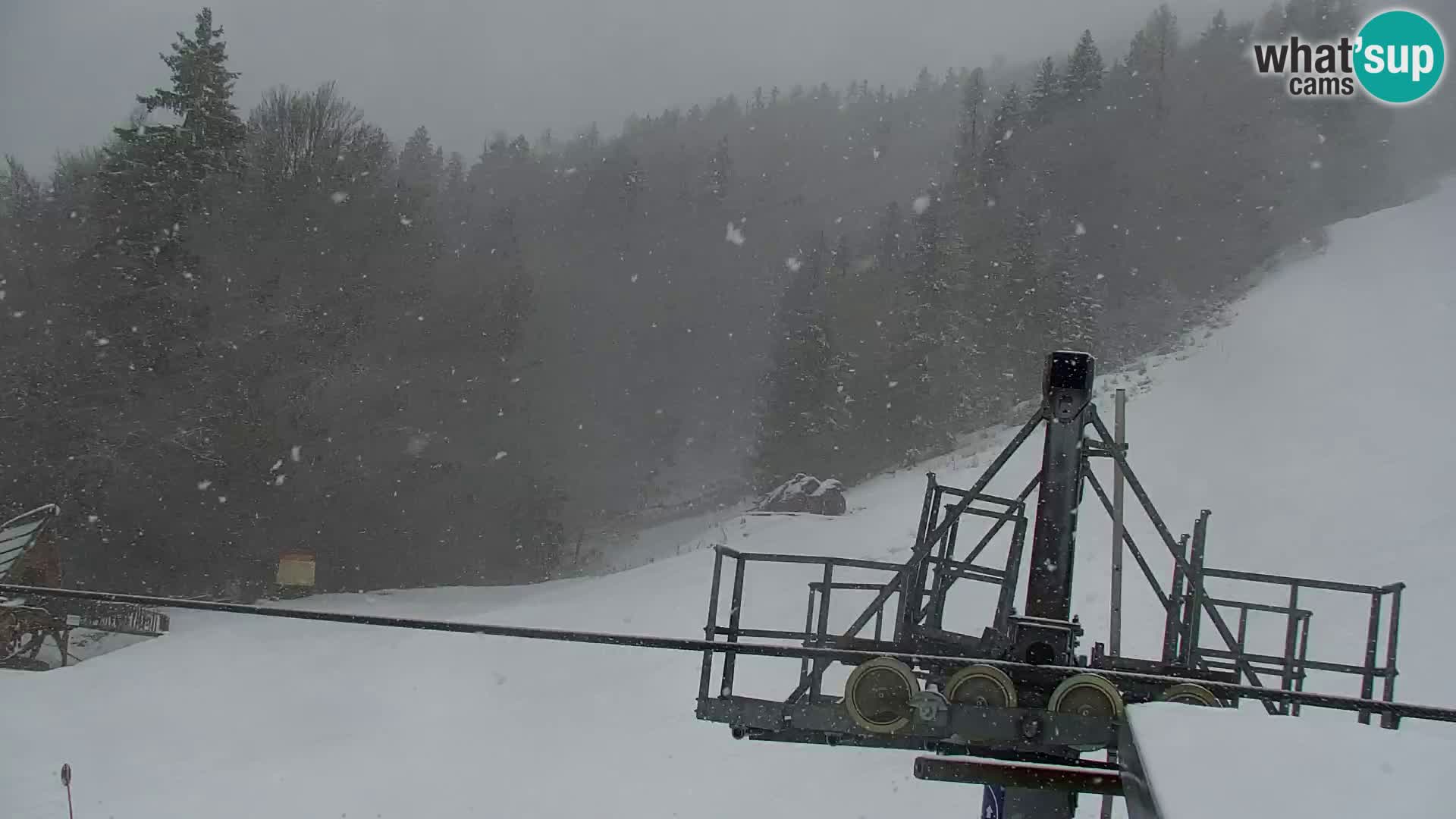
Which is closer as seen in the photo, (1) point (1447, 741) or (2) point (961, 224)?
(1) point (1447, 741)

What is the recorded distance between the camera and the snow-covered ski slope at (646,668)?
973cm

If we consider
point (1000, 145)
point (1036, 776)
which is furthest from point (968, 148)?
point (1036, 776)

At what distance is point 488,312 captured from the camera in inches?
1379

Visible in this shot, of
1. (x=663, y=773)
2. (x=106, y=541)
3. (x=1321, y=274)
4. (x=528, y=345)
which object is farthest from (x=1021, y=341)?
(x=106, y=541)

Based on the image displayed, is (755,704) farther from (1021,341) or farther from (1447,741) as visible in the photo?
(1021,341)

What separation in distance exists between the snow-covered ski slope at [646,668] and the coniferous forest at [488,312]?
7.50m

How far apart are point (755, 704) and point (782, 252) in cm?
6662

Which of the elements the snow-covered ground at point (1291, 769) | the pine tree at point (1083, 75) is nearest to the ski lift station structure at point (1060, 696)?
the snow-covered ground at point (1291, 769)

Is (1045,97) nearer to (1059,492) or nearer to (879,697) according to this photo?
(1059,492)

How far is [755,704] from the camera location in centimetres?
593

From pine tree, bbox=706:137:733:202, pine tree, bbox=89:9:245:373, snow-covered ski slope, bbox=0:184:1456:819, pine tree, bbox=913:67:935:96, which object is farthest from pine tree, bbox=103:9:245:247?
pine tree, bbox=913:67:935:96

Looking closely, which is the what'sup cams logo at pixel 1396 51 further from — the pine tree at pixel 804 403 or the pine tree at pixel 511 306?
the pine tree at pixel 511 306

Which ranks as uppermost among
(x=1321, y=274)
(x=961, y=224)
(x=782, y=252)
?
(x=782, y=252)

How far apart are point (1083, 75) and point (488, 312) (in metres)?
31.2
